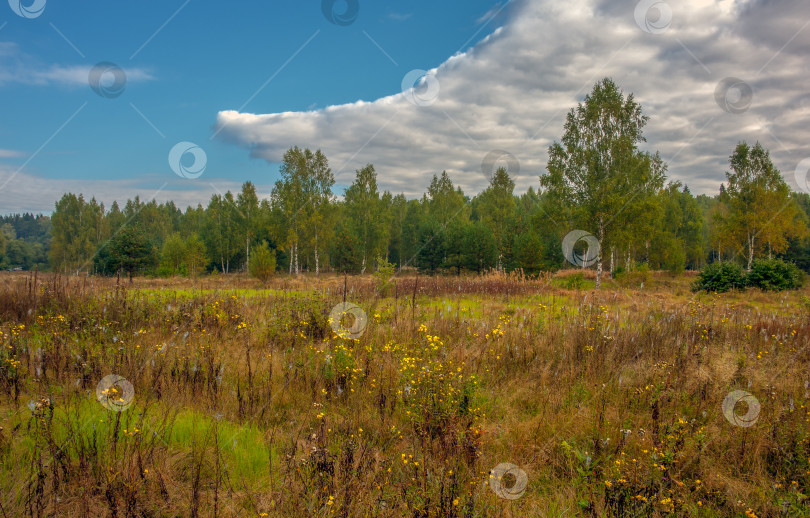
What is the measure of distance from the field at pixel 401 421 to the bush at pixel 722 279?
1620 cm

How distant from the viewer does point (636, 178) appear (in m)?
26.4

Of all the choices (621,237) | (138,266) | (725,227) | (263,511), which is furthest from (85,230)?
(725,227)

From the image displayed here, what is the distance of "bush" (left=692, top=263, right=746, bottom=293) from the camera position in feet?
72.8

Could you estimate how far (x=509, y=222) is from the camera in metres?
41.5

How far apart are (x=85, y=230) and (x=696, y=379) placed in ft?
259

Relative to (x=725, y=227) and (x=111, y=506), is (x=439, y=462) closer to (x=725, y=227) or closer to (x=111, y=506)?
(x=111, y=506)

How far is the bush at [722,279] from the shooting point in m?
22.2

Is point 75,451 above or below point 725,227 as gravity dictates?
below

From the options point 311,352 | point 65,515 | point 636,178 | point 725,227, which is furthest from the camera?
point 725,227

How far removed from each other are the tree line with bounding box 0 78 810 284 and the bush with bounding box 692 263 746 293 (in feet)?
16.6
